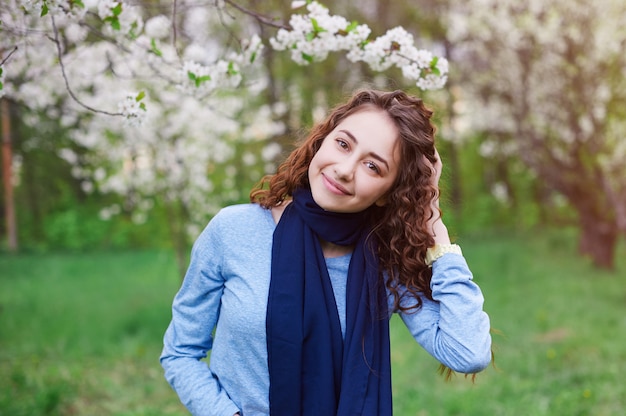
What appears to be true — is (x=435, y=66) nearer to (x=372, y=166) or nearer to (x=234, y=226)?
(x=372, y=166)

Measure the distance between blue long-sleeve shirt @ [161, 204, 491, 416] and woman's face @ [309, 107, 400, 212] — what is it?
24 cm

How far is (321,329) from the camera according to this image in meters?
1.82

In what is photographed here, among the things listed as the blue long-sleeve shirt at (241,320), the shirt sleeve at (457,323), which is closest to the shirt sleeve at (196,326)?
the blue long-sleeve shirt at (241,320)

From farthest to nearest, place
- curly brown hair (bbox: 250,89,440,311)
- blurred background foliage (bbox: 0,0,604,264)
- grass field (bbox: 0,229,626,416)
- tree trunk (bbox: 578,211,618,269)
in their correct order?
blurred background foliage (bbox: 0,0,604,264), tree trunk (bbox: 578,211,618,269), grass field (bbox: 0,229,626,416), curly brown hair (bbox: 250,89,440,311)

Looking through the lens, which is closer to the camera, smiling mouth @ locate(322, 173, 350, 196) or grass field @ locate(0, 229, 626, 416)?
smiling mouth @ locate(322, 173, 350, 196)

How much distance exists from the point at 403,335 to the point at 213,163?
9.84 feet

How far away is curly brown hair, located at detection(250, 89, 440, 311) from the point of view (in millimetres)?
1892

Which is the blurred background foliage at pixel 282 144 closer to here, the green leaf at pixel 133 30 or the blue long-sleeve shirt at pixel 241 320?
the green leaf at pixel 133 30

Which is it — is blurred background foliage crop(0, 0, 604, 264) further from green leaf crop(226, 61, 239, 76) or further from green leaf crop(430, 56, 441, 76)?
green leaf crop(430, 56, 441, 76)

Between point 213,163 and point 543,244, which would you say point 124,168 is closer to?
point 213,163

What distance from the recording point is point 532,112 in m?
9.84

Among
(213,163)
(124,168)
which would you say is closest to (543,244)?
(213,163)

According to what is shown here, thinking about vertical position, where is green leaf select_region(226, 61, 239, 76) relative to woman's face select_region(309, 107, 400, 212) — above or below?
above

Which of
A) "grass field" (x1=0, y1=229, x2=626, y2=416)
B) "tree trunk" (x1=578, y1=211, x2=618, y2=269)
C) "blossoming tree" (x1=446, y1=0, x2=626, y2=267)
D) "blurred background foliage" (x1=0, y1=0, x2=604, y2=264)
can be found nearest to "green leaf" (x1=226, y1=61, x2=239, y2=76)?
"grass field" (x1=0, y1=229, x2=626, y2=416)
